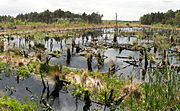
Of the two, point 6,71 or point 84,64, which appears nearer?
point 6,71

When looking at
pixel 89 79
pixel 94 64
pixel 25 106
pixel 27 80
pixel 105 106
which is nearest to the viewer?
pixel 25 106

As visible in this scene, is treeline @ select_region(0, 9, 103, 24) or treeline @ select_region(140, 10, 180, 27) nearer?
treeline @ select_region(140, 10, 180, 27)

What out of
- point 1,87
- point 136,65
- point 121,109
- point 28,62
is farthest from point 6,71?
point 136,65

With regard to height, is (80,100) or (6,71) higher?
(6,71)

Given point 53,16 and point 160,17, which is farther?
point 53,16

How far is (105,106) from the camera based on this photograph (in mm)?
15750

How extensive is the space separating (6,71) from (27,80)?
4.57 metres

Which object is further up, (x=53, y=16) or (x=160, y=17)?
(x=53, y=16)

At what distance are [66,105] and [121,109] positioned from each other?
5.05 metres

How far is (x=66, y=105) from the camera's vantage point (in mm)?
16453

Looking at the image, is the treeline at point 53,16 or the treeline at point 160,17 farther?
the treeline at point 53,16

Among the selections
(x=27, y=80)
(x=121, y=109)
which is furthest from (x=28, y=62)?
(x=121, y=109)

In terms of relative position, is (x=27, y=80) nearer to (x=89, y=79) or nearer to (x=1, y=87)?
(x=1, y=87)

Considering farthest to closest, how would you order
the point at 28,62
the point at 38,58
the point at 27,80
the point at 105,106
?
1. the point at 38,58
2. the point at 28,62
3. the point at 27,80
4. the point at 105,106
